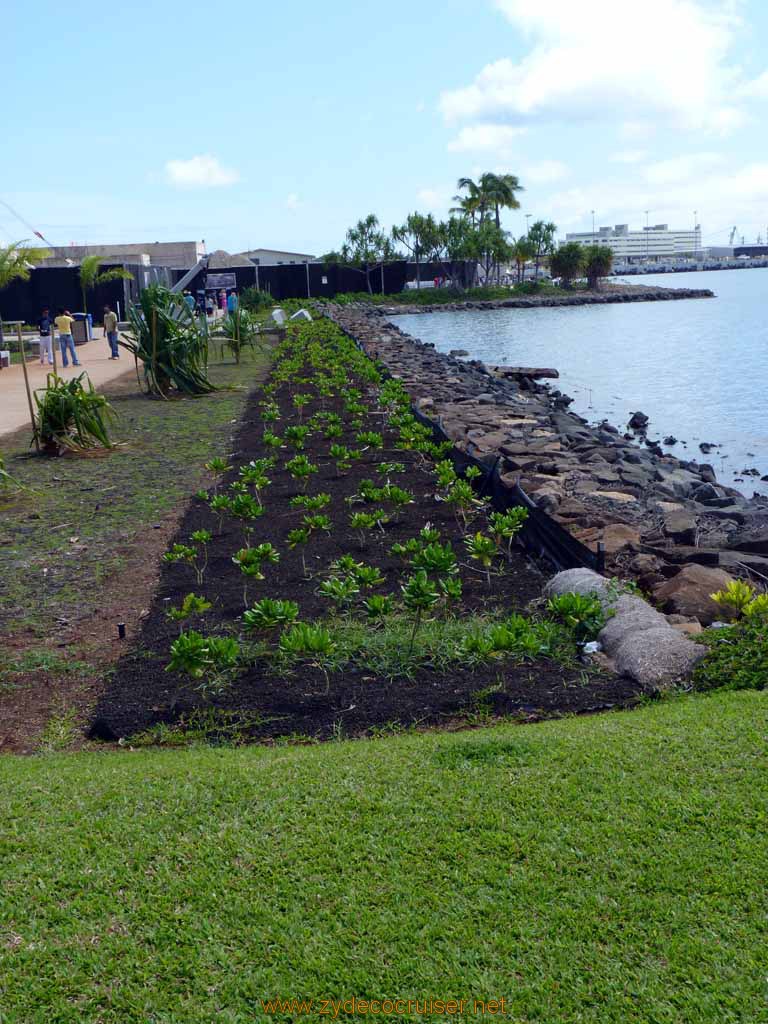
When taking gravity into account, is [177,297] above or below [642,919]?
above

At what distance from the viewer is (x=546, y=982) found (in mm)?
2908

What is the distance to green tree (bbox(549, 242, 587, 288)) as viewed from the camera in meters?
83.6

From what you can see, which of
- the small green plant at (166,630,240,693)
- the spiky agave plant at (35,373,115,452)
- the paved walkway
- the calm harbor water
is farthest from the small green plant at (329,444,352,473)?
the calm harbor water

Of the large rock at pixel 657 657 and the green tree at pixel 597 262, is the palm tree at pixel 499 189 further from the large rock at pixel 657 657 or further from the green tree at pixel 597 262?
the large rock at pixel 657 657

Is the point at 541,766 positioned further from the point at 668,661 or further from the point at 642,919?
the point at 668,661

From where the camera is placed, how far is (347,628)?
614cm

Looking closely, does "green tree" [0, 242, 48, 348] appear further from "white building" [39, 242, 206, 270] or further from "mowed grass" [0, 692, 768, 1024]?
"white building" [39, 242, 206, 270]

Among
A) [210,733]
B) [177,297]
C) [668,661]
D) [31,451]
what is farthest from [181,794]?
[177,297]

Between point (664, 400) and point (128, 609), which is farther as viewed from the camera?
point (664, 400)

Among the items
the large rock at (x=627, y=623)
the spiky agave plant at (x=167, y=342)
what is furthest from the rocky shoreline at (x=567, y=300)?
the large rock at (x=627, y=623)

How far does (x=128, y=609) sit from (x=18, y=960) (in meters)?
3.95

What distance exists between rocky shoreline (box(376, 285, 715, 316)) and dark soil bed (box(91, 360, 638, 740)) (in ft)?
187

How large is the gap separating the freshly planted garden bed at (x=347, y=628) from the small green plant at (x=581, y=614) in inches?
0.6

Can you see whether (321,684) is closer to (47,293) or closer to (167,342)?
(167,342)
